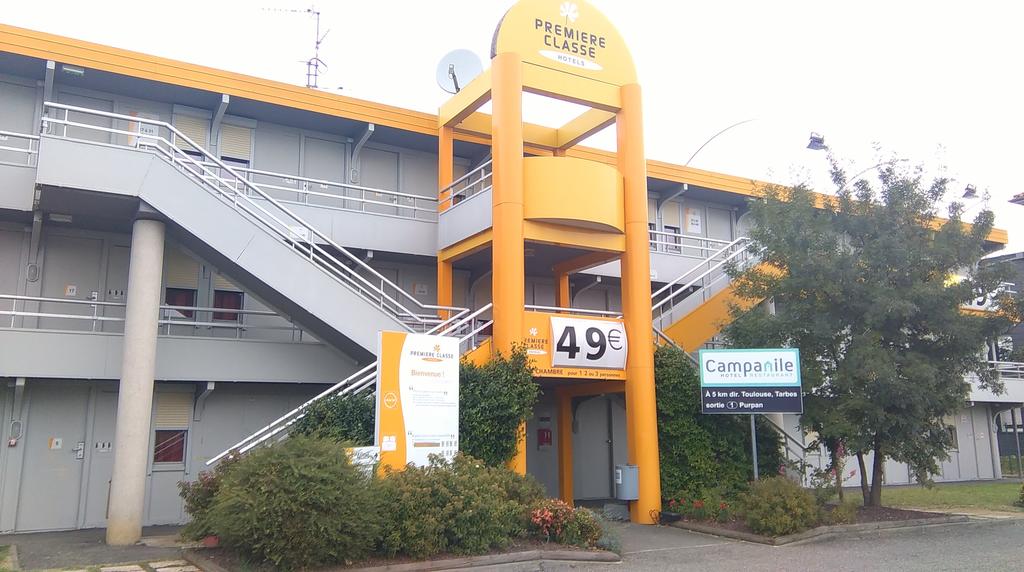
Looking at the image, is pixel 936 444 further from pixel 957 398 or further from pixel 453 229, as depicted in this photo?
pixel 453 229

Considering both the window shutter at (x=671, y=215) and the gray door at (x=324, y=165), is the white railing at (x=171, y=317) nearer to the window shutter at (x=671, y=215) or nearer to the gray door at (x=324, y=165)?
the gray door at (x=324, y=165)

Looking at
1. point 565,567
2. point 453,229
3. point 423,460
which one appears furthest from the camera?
point 453,229

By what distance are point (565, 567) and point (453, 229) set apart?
902cm

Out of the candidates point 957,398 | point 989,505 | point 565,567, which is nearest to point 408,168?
point 565,567

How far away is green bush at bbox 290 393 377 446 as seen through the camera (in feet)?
46.2

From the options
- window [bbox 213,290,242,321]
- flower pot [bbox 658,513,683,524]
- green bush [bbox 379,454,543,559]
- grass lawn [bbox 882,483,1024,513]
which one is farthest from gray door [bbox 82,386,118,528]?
grass lawn [bbox 882,483,1024,513]

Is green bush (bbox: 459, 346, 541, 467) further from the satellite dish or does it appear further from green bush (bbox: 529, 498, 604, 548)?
the satellite dish

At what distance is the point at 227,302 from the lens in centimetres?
1869

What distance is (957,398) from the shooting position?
17359mm

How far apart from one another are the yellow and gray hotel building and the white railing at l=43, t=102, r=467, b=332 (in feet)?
0.33

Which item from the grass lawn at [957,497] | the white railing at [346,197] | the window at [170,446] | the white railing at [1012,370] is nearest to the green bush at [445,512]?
the window at [170,446]

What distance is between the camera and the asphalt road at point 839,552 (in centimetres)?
1195

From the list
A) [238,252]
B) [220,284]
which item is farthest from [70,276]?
[238,252]

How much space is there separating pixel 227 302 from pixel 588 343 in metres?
8.33
